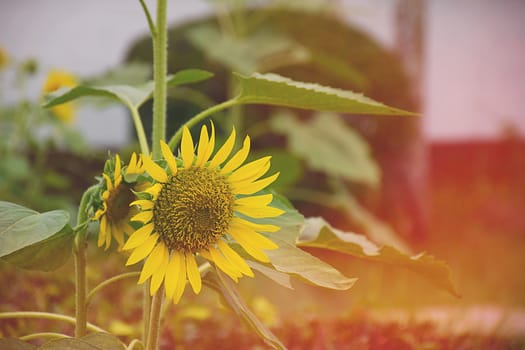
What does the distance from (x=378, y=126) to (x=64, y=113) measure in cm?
140

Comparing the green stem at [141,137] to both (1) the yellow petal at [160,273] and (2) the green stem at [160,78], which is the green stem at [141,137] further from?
(1) the yellow petal at [160,273]

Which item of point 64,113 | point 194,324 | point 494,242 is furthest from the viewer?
point 494,242

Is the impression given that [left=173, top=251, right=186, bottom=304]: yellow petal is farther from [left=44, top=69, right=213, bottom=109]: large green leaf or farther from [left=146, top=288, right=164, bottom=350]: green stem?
[left=44, top=69, right=213, bottom=109]: large green leaf

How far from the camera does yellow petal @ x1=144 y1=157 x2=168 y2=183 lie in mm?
490

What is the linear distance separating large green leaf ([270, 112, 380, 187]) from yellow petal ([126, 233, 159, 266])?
1.38 meters

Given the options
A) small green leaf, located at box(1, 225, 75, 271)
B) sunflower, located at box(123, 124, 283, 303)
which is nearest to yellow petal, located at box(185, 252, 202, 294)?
sunflower, located at box(123, 124, 283, 303)

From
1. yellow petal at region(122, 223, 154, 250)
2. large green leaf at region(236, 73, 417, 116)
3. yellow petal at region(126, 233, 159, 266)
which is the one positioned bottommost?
yellow petal at region(126, 233, 159, 266)

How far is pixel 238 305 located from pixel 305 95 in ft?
0.61

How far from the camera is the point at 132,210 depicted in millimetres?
557

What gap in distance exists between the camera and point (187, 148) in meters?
0.52

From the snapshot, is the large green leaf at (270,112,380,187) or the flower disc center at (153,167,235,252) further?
the large green leaf at (270,112,380,187)

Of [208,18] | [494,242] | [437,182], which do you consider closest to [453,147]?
[437,182]

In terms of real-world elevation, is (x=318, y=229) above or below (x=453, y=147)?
above

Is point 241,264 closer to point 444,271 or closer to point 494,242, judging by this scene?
point 444,271
